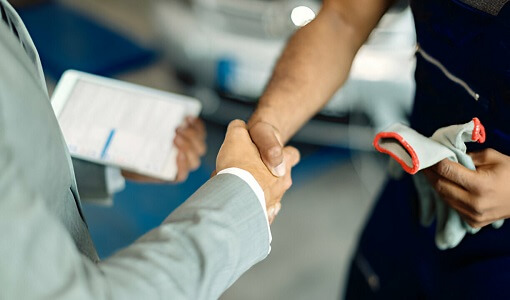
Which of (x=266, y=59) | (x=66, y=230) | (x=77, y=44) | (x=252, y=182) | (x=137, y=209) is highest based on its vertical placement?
(x=66, y=230)

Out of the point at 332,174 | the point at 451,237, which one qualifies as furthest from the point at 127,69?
the point at 451,237

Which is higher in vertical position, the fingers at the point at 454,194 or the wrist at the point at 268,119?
the wrist at the point at 268,119

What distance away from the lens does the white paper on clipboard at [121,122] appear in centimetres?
136

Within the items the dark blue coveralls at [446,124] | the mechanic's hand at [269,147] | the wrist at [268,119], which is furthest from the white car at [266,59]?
the mechanic's hand at [269,147]

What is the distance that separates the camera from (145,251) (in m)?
0.78

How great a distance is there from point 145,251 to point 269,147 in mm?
372

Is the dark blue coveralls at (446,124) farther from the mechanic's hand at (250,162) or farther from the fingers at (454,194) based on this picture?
the mechanic's hand at (250,162)

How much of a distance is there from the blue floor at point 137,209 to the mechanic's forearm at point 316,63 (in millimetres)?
1124

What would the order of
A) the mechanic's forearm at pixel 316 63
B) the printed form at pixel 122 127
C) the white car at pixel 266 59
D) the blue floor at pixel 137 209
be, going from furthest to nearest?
the white car at pixel 266 59 → the blue floor at pixel 137 209 → the printed form at pixel 122 127 → the mechanic's forearm at pixel 316 63

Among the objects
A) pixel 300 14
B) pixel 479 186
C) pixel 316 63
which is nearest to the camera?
pixel 479 186

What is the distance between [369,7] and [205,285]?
2.50 feet

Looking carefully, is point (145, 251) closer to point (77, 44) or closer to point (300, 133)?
point (300, 133)

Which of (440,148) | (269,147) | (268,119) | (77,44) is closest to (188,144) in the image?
(268,119)

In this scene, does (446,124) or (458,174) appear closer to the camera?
(458,174)
